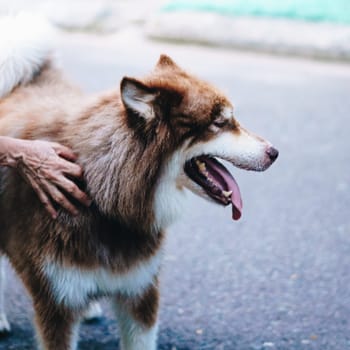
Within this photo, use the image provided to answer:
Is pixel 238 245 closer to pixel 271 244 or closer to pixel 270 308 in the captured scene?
pixel 271 244

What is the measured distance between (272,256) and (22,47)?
1720 millimetres

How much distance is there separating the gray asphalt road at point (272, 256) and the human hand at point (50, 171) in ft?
1.35

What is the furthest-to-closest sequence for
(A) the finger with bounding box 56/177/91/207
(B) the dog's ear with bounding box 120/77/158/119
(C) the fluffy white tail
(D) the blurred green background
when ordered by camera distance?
(D) the blurred green background, (C) the fluffy white tail, (A) the finger with bounding box 56/177/91/207, (B) the dog's ear with bounding box 120/77/158/119

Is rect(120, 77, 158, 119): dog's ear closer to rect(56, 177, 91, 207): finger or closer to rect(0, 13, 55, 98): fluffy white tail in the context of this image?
rect(56, 177, 91, 207): finger

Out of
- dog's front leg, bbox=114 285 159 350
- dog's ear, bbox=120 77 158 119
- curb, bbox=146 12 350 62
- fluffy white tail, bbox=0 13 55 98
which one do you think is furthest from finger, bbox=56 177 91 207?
curb, bbox=146 12 350 62

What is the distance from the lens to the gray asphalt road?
3035mm

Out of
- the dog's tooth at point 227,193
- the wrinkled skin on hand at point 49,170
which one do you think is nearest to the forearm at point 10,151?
the wrinkled skin on hand at point 49,170

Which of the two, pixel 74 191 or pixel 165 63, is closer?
pixel 74 191

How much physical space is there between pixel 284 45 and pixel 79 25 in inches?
118

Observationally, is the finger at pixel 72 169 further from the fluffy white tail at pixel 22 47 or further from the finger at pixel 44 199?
the fluffy white tail at pixel 22 47

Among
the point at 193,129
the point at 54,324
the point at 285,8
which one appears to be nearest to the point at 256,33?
the point at 285,8

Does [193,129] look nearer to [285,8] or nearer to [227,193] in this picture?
[227,193]

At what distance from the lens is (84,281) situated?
2336mm

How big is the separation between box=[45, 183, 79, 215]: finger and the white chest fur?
0.19 m
